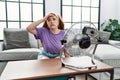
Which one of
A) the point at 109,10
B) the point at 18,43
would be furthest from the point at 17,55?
the point at 109,10

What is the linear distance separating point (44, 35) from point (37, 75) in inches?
31.1

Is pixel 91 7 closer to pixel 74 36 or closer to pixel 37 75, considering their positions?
pixel 74 36

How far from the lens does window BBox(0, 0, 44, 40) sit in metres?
4.05

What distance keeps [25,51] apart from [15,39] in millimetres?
557

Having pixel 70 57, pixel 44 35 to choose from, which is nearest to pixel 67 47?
pixel 70 57

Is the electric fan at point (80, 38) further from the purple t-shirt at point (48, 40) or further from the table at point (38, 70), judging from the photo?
the purple t-shirt at point (48, 40)

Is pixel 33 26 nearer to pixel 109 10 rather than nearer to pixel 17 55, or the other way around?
pixel 17 55

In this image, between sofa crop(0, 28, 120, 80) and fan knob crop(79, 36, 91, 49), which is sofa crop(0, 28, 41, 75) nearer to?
sofa crop(0, 28, 120, 80)

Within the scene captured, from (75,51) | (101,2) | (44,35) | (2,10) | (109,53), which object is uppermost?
(101,2)

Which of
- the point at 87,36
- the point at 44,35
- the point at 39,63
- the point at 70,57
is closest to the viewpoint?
the point at 87,36

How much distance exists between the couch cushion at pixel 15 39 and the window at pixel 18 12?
67cm

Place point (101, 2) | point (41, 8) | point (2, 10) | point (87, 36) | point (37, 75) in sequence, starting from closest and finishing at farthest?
1. point (37, 75)
2. point (87, 36)
3. point (2, 10)
4. point (41, 8)
5. point (101, 2)

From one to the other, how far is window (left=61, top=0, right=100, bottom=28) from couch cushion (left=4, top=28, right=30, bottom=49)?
4.70ft

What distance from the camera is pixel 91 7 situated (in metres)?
4.86
